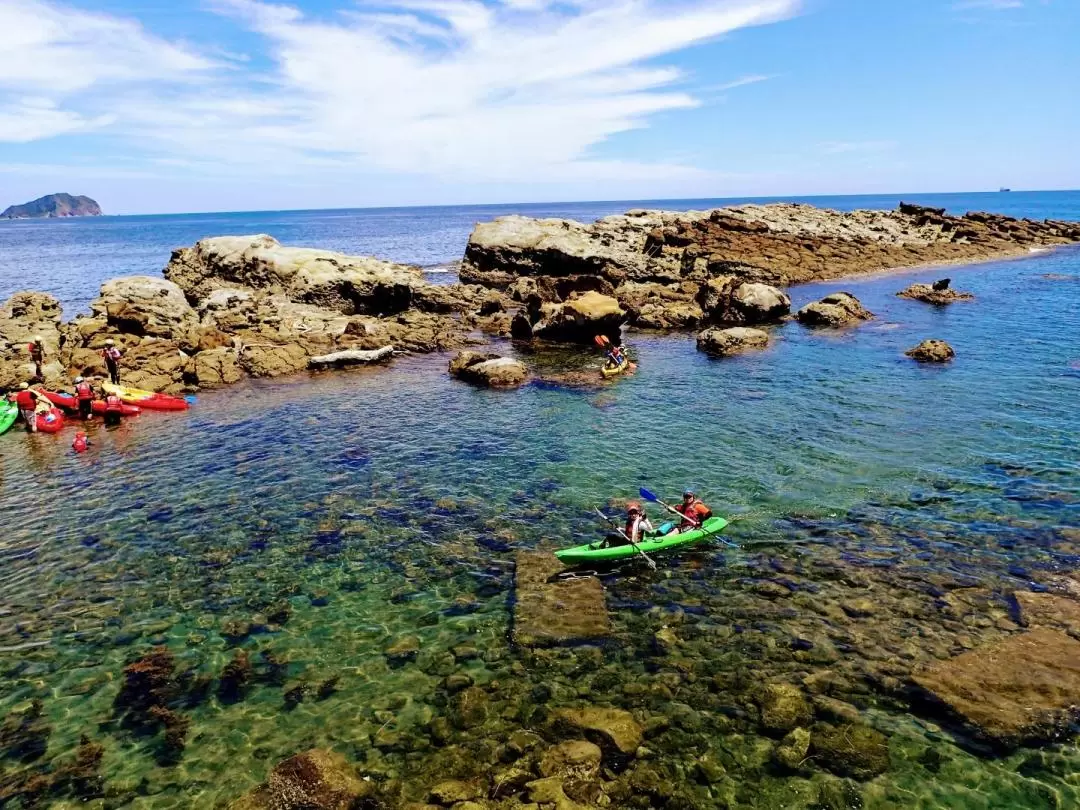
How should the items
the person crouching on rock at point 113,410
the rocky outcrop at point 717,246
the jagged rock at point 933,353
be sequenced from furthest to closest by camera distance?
the rocky outcrop at point 717,246, the jagged rock at point 933,353, the person crouching on rock at point 113,410

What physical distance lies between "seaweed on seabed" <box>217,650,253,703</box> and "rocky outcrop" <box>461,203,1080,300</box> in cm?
3827

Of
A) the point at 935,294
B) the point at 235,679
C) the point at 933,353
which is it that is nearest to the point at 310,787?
the point at 235,679

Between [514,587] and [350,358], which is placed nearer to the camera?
[514,587]

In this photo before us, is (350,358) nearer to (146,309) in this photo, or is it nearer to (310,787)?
(146,309)

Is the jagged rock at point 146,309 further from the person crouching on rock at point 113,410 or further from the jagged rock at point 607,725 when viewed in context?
the jagged rock at point 607,725

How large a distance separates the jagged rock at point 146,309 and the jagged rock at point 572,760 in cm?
3762

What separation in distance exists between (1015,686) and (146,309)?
4514cm

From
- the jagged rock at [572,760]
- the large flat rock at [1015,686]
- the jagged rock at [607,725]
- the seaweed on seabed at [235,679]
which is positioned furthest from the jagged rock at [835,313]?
the seaweed on seabed at [235,679]

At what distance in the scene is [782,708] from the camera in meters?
12.0

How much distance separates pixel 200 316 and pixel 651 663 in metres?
44.0

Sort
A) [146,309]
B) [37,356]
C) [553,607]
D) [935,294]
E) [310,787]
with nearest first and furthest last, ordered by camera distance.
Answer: [310,787]
[553,607]
[37,356]
[146,309]
[935,294]

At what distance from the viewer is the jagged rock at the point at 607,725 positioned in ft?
37.2

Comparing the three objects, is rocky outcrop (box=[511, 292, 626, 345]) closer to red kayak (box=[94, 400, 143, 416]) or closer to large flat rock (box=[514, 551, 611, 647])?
red kayak (box=[94, 400, 143, 416])

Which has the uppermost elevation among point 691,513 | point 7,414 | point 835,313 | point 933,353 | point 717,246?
point 717,246
